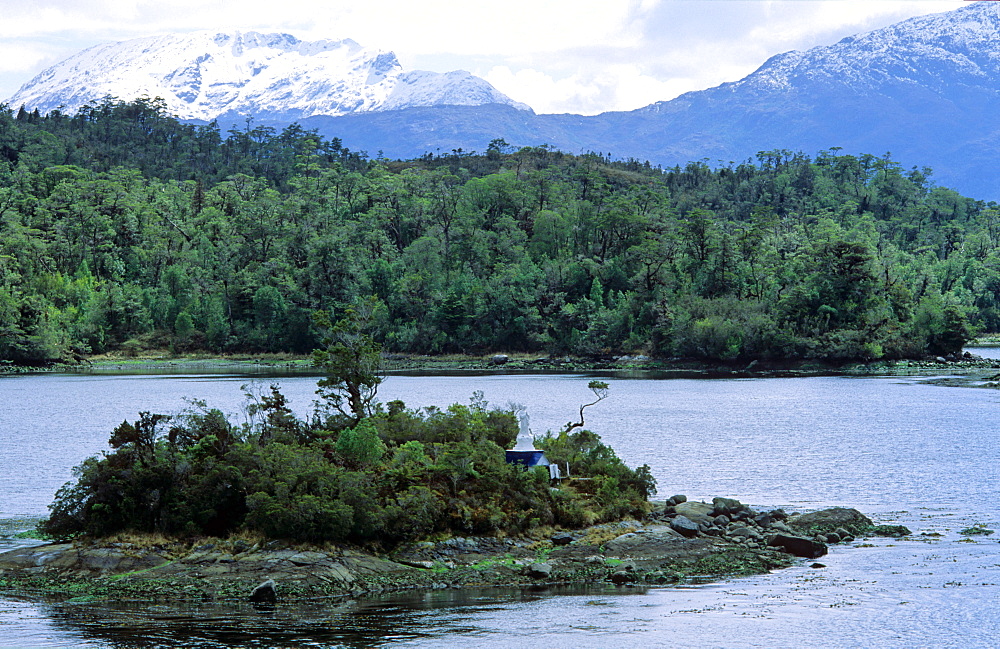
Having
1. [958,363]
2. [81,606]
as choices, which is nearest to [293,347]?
[958,363]

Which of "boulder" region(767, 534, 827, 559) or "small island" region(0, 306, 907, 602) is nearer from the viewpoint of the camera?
"small island" region(0, 306, 907, 602)

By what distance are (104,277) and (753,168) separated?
105 meters

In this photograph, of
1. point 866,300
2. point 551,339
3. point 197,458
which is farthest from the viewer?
point 551,339

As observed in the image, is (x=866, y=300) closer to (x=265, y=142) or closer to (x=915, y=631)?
(x=915, y=631)

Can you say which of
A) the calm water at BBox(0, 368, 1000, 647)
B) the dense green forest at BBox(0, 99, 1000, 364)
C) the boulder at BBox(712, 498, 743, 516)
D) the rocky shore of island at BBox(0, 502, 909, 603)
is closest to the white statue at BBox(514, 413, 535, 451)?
A: the rocky shore of island at BBox(0, 502, 909, 603)

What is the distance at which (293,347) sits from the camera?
11238cm

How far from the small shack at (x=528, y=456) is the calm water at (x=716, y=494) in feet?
20.0

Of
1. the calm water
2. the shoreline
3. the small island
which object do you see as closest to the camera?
the calm water

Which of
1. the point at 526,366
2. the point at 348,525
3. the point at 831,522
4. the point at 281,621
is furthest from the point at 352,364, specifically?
the point at 526,366

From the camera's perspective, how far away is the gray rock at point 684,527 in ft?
96.0

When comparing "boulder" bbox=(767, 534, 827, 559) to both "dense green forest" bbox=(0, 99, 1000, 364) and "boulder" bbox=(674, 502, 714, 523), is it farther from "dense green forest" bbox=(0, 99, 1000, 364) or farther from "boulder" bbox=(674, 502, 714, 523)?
"dense green forest" bbox=(0, 99, 1000, 364)

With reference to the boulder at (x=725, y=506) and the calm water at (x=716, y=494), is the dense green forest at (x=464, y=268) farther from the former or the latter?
the boulder at (x=725, y=506)

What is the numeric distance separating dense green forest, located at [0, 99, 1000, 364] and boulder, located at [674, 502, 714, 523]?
6454cm

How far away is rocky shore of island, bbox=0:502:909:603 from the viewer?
24.8 metres
